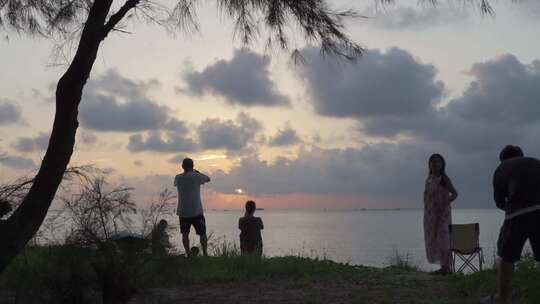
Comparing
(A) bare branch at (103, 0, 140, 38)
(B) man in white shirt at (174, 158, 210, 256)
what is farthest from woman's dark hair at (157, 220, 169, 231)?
(B) man in white shirt at (174, 158, 210, 256)

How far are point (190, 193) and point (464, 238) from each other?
3735 mm

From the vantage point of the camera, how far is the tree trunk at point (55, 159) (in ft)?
17.6

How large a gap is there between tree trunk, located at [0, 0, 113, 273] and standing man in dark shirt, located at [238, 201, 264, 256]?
516 centimetres

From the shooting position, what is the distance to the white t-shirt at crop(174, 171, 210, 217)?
1000 cm

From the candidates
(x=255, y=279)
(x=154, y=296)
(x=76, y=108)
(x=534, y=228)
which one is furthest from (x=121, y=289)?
(x=534, y=228)

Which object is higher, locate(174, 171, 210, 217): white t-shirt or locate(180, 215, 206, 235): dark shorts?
locate(174, 171, 210, 217): white t-shirt

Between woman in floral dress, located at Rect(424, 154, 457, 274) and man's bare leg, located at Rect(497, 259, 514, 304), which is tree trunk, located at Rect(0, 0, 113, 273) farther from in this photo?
woman in floral dress, located at Rect(424, 154, 457, 274)

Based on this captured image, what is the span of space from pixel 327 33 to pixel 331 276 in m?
3.00

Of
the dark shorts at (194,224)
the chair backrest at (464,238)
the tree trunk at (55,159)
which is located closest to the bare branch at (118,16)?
the tree trunk at (55,159)

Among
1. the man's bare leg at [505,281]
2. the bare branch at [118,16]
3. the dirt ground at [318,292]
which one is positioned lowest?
the dirt ground at [318,292]

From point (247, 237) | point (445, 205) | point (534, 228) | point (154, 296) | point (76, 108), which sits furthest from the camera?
point (247, 237)

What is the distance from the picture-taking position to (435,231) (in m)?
9.26

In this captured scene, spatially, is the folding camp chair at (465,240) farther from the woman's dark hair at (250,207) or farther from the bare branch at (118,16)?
the bare branch at (118,16)

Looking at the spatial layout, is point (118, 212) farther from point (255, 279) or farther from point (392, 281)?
A: point (392, 281)
